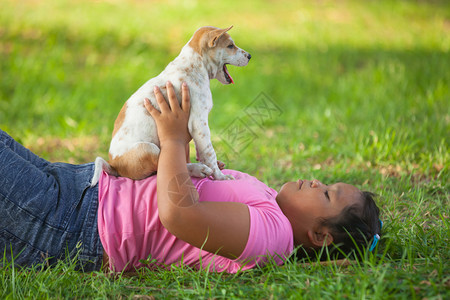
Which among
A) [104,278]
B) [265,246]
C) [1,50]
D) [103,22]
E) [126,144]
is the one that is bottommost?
[104,278]

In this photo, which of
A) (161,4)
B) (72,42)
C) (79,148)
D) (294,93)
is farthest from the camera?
(161,4)

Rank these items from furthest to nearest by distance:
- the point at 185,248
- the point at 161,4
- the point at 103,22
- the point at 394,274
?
the point at 161,4
the point at 103,22
the point at 185,248
the point at 394,274

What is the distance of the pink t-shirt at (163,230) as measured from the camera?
77.7 inches

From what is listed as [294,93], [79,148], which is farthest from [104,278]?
[294,93]

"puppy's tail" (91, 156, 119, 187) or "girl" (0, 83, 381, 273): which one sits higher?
"puppy's tail" (91, 156, 119, 187)

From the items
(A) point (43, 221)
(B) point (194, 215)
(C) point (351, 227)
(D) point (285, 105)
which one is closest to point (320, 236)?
(C) point (351, 227)

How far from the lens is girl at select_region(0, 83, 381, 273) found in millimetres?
1913

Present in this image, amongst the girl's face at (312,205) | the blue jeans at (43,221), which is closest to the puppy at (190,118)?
the blue jeans at (43,221)

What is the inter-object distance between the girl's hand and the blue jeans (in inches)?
18.2

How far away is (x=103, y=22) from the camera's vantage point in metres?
7.77

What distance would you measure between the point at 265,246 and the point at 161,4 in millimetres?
8482

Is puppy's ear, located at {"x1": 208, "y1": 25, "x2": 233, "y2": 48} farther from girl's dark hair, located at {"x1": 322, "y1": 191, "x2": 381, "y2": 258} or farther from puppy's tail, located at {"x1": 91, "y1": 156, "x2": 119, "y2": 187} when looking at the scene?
girl's dark hair, located at {"x1": 322, "y1": 191, "x2": 381, "y2": 258}

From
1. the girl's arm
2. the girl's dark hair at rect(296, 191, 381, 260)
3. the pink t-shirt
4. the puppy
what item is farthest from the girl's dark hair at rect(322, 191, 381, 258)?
the puppy

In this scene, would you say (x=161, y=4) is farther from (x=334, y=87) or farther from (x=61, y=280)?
(x=61, y=280)
